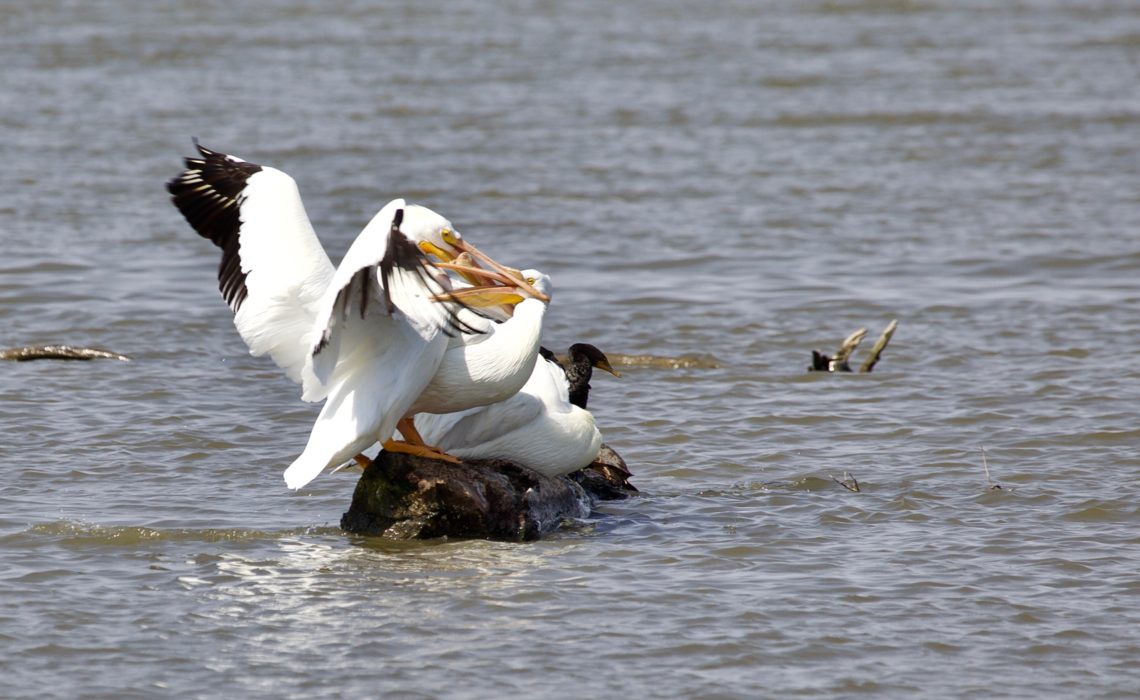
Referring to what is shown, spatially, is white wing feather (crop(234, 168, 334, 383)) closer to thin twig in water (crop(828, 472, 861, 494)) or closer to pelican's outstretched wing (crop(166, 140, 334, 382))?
pelican's outstretched wing (crop(166, 140, 334, 382))

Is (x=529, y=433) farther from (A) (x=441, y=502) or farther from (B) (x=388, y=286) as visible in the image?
(B) (x=388, y=286)

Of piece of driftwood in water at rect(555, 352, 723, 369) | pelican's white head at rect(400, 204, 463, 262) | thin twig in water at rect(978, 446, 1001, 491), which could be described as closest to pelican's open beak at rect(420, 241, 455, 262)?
pelican's white head at rect(400, 204, 463, 262)

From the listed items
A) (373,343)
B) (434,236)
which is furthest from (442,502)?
(434,236)

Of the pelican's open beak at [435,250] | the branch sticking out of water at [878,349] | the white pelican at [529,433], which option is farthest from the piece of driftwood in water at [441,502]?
the branch sticking out of water at [878,349]

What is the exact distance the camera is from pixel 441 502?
645 centimetres

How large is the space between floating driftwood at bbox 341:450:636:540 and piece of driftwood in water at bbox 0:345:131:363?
3.59 metres

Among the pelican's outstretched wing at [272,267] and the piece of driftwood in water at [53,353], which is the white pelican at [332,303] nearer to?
the pelican's outstretched wing at [272,267]

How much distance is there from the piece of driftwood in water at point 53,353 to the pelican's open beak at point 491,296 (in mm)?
3805

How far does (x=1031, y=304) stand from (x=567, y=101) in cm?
919

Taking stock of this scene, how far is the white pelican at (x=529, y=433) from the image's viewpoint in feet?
22.0

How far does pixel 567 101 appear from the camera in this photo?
19281 mm

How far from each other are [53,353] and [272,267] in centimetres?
352

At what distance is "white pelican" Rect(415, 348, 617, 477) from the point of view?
670 centimetres

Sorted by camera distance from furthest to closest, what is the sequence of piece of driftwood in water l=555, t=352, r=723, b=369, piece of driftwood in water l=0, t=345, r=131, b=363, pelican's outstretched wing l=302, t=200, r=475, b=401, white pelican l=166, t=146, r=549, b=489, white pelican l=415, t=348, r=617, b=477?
piece of driftwood in water l=555, t=352, r=723, b=369 → piece of driftwood in water l=0, t=345, r=131, b=363 → white pelican l=415, t=348, r=617, b=477 → white pelican l=166, t=146, r=549, b=489 → pelican's outstretched wing l=302, t=200, r=475, b=401
